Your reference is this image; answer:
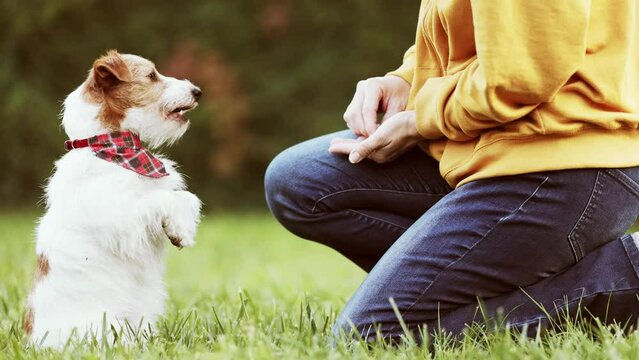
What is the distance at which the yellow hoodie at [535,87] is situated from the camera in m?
2.04

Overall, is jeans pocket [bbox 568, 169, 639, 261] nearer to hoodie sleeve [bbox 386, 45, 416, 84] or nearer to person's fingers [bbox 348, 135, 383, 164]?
person's fingers [bbox 348, 135, 383, 164]

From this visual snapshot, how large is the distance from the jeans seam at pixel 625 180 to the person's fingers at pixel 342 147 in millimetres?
818

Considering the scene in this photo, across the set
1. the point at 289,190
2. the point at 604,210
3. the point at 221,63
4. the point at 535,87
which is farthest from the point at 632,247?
the point at 221,63

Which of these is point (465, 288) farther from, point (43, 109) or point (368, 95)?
point (43, 109)

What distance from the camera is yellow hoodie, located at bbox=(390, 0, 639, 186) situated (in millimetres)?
2041

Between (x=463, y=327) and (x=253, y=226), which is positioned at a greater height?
(x=463, y=327)

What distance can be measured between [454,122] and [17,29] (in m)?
10.3

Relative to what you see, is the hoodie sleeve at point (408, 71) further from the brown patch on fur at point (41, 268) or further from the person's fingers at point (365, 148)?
the brown patch on fur at point (41, 268)

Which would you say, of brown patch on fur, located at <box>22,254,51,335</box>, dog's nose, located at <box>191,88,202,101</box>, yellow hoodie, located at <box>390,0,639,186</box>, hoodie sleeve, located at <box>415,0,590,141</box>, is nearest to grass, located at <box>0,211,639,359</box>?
brown patch on fur, located at <box>22,254,51,335</box>

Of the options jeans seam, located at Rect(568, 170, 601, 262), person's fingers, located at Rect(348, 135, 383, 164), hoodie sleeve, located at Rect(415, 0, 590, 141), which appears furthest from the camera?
person's fingers, located at Rect(348, 135, 383, 164)

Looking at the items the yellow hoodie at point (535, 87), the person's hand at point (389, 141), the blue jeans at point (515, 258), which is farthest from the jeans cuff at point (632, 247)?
the person's hand at point (389, 141)

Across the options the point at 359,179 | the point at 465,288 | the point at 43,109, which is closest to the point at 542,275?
the point at 465,288

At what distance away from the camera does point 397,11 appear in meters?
12.5

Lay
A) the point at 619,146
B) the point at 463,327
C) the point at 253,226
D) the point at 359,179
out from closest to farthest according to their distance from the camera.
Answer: the point at 619,146
the point at 463,327
the point at 359,179
the point at 253,226
